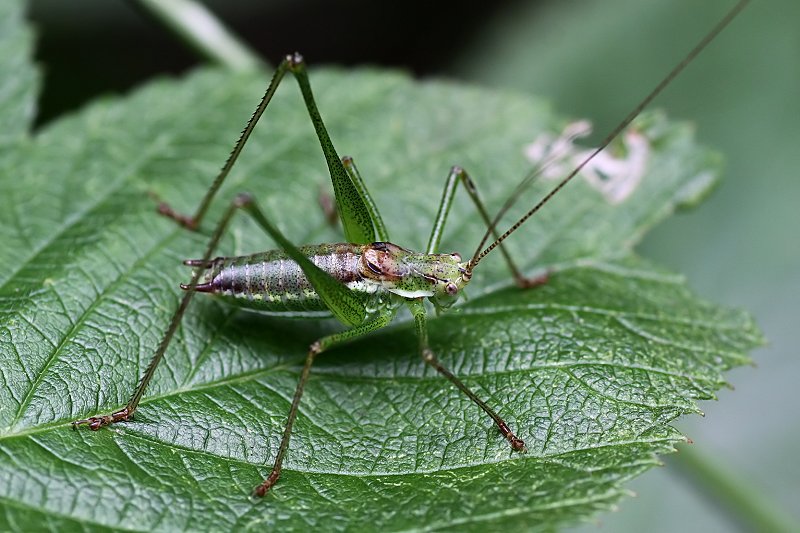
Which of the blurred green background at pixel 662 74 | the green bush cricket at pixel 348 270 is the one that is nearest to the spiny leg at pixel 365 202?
the green bush cricket at pixel 348 270

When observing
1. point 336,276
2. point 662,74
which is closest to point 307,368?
point 336,276

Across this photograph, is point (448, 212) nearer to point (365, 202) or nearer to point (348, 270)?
point (365, 202)

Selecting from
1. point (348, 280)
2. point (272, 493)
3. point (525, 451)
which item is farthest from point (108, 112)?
point (525, 451)

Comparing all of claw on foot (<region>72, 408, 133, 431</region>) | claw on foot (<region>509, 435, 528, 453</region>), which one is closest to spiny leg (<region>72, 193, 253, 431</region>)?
claw on foot (<region>72, 408, 133, 431</region>)

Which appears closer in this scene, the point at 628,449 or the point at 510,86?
the point at 628,449

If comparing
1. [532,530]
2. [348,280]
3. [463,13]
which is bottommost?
[532,530]

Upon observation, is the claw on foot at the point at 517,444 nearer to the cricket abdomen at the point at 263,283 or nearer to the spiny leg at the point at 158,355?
the cricket abdomen at the point at 263,283

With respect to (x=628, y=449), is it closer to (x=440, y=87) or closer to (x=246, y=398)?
(x=246, y=398)
